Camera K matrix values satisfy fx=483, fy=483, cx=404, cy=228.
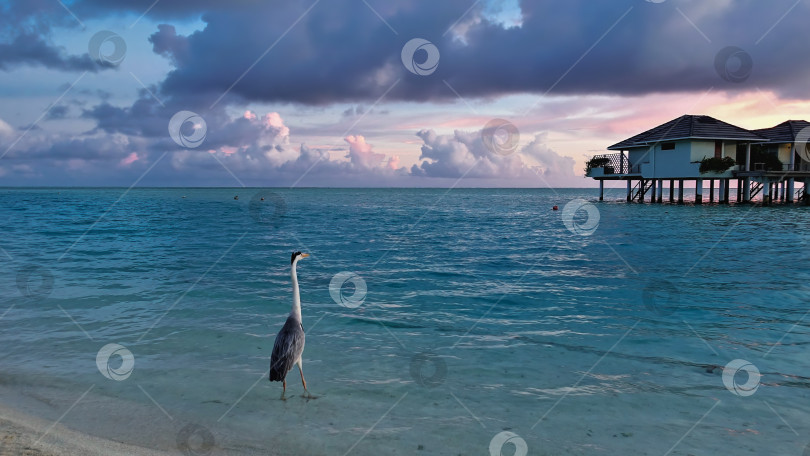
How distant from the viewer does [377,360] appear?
8.66 meters

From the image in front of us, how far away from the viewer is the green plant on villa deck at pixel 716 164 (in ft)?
157

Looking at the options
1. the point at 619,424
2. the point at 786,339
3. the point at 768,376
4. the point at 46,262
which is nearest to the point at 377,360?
the point at 619,424

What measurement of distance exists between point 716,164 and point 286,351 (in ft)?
174

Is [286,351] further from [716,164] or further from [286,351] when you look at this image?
[716,164]

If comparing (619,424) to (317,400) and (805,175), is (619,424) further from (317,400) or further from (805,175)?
(805,175)

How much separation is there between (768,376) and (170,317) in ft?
40.4

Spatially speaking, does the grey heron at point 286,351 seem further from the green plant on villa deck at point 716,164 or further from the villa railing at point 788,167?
the villa railing at point 788,167

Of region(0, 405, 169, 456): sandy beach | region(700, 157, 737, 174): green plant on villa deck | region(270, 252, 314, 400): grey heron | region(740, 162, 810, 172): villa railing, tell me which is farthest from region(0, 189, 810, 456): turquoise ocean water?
region(740, 162, 810, 172): villa railing

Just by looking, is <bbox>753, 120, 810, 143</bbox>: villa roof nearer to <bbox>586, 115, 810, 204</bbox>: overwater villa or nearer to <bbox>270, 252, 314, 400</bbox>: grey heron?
<bbox>586, 115, 810, 204</bbox>: overwater villa

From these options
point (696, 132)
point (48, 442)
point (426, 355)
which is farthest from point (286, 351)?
point (696, 132)

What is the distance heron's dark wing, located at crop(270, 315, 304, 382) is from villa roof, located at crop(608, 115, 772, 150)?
2001 inches

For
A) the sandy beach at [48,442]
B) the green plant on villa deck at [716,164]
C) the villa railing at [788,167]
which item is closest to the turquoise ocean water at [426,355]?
the sandy beach at [48,442]

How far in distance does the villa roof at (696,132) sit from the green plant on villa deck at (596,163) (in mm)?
4853

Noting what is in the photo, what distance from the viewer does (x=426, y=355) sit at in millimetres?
9008
